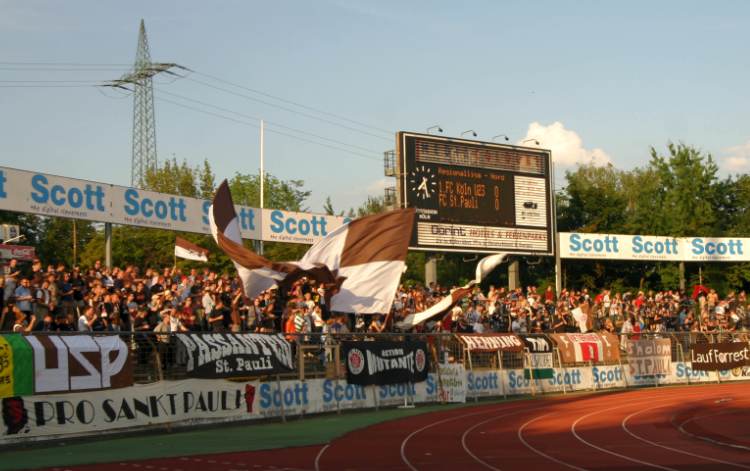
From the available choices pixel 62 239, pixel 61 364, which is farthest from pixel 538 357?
pixel 62 239

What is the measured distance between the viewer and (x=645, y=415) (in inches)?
967

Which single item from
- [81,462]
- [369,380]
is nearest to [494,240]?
[369,380]

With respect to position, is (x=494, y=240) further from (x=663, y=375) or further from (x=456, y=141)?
(x=663, y=375)

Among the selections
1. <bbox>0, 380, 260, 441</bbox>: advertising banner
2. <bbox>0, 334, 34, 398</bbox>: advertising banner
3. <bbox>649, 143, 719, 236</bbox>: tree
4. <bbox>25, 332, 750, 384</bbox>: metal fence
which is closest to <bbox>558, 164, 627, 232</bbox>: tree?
<bbox>649, 143, 719, 236</bbox>: tree

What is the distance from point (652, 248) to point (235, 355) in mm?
37675

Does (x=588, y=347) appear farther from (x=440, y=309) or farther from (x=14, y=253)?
(x=14, y=253)

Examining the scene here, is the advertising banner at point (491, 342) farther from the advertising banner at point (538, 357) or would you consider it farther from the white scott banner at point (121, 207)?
the white scott banner at point (121, 207)

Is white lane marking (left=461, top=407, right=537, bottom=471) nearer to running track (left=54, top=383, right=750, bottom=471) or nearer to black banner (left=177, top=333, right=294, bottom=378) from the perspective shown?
running track (left=54, top=383, right=750, bottom=471)

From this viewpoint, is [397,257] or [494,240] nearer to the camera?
[397,257]

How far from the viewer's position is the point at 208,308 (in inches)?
978

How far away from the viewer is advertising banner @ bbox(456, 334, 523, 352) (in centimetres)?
2855

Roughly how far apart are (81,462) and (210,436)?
436 cm

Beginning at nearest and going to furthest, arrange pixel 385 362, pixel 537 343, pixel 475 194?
1. pixel 385 362
2. pixel 537 343
3. pixel 475 194

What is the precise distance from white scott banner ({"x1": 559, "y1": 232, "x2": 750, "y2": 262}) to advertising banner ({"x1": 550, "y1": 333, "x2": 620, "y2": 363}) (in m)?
15.6
